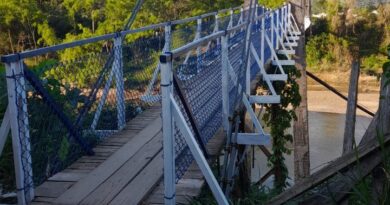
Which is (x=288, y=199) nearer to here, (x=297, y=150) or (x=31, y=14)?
(x=297, y=150)

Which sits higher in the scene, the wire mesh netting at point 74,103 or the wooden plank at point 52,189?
the wire mesh netting at point 74,103

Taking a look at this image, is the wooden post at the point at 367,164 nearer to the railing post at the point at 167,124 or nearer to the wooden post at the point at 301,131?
the railing post at the point at 167,124

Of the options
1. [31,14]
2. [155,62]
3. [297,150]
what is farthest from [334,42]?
[155,62]

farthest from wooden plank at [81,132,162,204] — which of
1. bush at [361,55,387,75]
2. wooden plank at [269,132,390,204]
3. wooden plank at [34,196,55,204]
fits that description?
bush at [361,55,387,75]

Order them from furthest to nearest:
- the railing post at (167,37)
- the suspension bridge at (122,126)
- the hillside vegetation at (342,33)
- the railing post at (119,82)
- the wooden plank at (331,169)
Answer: the hillside vegetation at (342,33)
the railing post at (167,37)
the railing post at (119,82)
the suspension bridge at (122,126)
the wooden plank at (331,169)

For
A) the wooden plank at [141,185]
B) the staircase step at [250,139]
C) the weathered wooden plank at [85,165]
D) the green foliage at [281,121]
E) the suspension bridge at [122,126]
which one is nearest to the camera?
the suspension bridge at [122,126]

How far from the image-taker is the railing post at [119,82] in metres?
3.89

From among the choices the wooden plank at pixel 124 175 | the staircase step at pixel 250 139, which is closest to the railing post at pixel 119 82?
the wooden plank at pixel 124 175

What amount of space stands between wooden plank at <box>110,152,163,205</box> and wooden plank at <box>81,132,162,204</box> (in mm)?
32

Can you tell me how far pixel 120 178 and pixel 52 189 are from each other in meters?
0.36

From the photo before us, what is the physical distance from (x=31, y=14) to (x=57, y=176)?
1881 cm

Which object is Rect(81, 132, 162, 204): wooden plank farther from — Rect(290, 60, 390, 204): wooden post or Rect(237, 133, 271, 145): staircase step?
Rect(290, 60, 390, 204): wooden post

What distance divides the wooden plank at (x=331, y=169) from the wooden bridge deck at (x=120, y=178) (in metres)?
0.60

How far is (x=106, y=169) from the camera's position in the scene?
10.0ft
